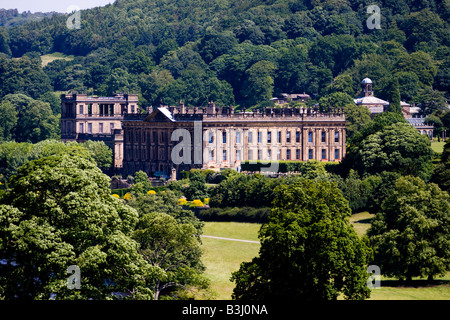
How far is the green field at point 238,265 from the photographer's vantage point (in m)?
68.6

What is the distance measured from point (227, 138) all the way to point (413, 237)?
7324 centimetres

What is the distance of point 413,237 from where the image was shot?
7312cm

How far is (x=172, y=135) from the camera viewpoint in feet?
482

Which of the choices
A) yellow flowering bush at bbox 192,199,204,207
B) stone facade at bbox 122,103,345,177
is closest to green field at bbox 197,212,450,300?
yellow flowering bush at bbox 192,199,204,207

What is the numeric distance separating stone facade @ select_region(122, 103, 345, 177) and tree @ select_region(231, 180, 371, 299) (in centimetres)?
8314

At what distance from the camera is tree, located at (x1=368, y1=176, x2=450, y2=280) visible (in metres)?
72.2

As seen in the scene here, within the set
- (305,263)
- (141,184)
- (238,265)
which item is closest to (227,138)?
(141,184)

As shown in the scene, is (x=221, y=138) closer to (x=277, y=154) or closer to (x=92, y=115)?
(x=277, y=154)

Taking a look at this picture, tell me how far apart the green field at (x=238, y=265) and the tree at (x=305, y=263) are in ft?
20.9

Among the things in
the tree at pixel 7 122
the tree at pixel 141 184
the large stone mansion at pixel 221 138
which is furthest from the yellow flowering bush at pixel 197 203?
the tree at pixel 7 122

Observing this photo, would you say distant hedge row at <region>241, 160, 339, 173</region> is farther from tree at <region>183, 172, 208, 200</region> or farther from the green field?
the green field

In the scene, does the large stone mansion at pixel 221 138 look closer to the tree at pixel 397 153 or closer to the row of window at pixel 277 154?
the row of window at pixel 277 154
